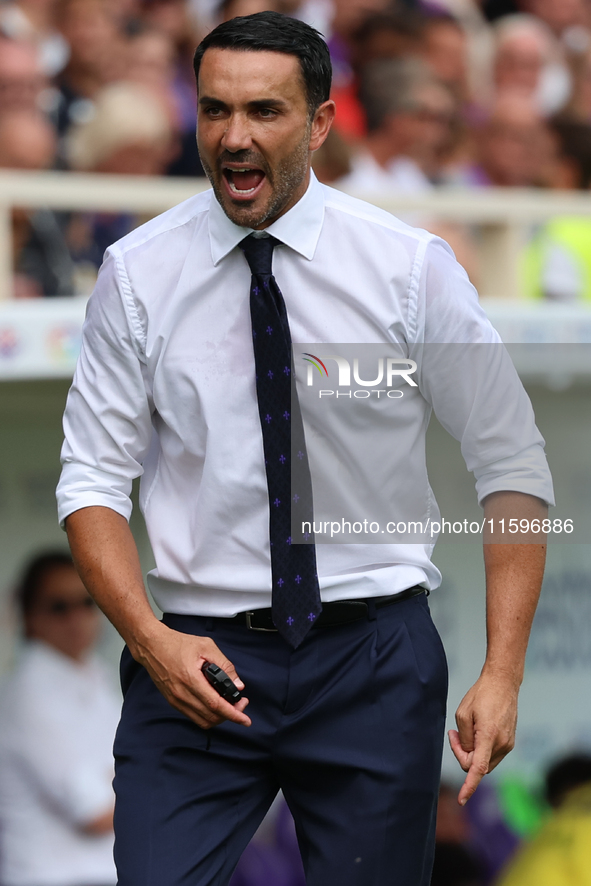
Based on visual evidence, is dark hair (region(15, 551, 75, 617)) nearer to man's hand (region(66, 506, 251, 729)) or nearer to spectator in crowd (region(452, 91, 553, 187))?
man's hand (region(66, 506, 251, 729))

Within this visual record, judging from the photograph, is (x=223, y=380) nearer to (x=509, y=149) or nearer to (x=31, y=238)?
(x=31, y=238)

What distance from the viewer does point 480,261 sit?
503 centimetres

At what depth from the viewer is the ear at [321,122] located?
6.89ft

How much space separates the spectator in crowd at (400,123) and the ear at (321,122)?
3.52m

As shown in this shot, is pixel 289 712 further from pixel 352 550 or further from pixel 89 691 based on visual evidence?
pixel 89 691

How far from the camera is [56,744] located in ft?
13.9

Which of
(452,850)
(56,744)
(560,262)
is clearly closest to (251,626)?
(56,744)

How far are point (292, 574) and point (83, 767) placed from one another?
8.19ft

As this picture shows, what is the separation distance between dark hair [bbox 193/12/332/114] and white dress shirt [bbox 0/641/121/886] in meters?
2.74

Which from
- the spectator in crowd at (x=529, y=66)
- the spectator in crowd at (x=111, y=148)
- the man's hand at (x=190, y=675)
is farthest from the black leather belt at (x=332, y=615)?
the spectator in crowd at (x=529, y=66)

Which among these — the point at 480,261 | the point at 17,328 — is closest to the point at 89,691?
the point at 17,328

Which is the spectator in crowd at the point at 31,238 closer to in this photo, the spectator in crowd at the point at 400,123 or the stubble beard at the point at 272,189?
the spectator in crowd at the point at 400,123

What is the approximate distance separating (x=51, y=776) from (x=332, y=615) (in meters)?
2.46

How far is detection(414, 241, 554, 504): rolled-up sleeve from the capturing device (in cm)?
208
